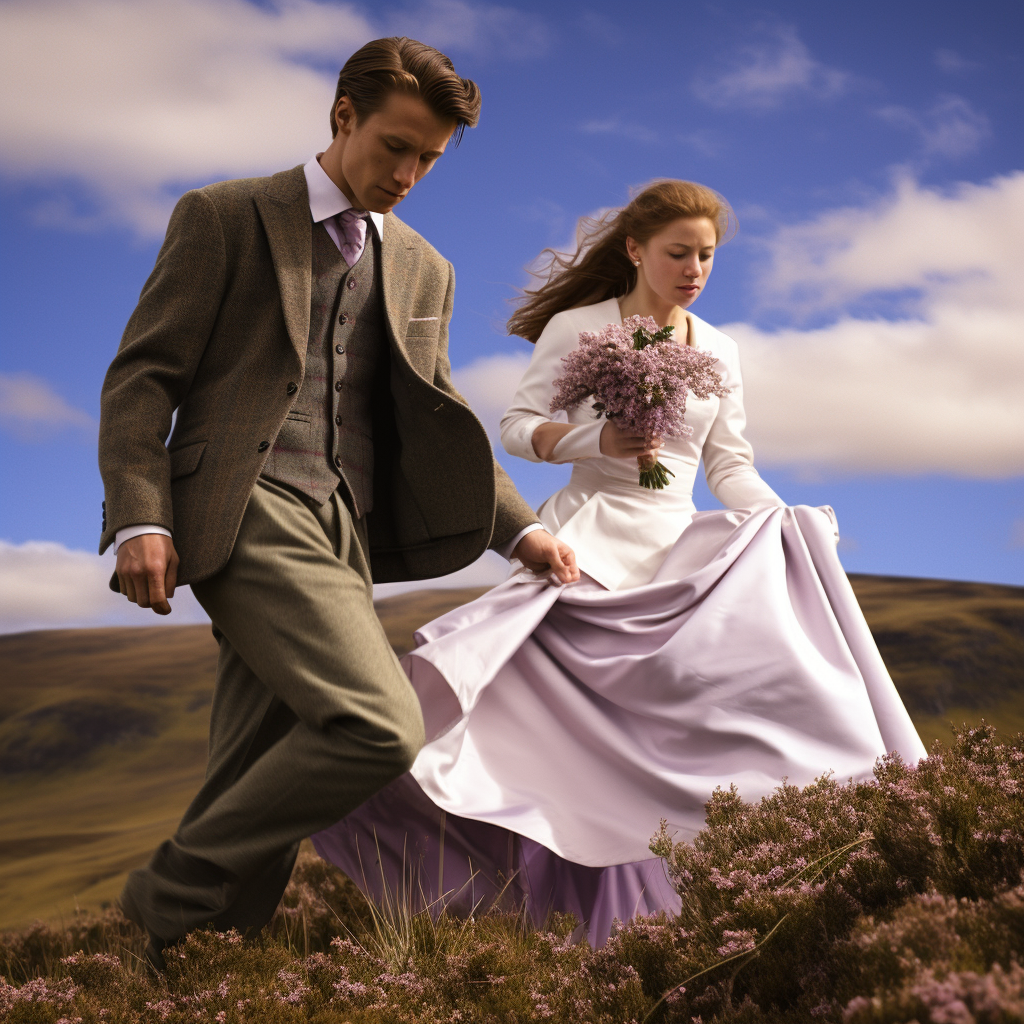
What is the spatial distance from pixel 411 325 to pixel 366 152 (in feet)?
2.12

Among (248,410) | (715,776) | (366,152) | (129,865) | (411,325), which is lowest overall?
(129,865)

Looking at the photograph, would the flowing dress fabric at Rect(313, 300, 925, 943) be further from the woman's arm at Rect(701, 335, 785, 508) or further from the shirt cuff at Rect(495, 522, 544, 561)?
the woman's arm at Rect(701, 335, 785, 508)

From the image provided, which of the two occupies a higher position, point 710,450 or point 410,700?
point 710,450

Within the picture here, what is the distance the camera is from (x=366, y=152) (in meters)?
3.31

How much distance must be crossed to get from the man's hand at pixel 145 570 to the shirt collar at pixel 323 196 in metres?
1.23

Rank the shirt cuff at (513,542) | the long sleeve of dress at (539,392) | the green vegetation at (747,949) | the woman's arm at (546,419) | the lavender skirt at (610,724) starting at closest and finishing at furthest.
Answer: the green vegetation at (747,949) → the lavender skirt at (610,724) → the shirt cuff at (513,542) → the woman's arm at (546,419) → the long sleeve of dress at (539,392)

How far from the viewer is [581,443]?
14.0 ft

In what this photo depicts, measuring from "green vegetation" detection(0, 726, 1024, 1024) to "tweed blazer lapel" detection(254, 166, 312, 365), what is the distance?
1958 millimetres

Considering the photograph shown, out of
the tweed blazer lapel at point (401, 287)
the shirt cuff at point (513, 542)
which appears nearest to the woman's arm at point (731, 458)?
the shirt cuff at point (513, 542)

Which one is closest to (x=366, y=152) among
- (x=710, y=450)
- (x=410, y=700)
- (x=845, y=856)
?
(x=410, y=700)

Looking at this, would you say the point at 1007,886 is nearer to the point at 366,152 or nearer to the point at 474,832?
the point at 474,832

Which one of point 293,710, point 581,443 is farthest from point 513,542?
point 293,710

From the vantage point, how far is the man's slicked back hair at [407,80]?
10.6 feet

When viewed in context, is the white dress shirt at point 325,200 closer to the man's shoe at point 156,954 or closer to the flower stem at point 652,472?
the flower stem at point 652,472
